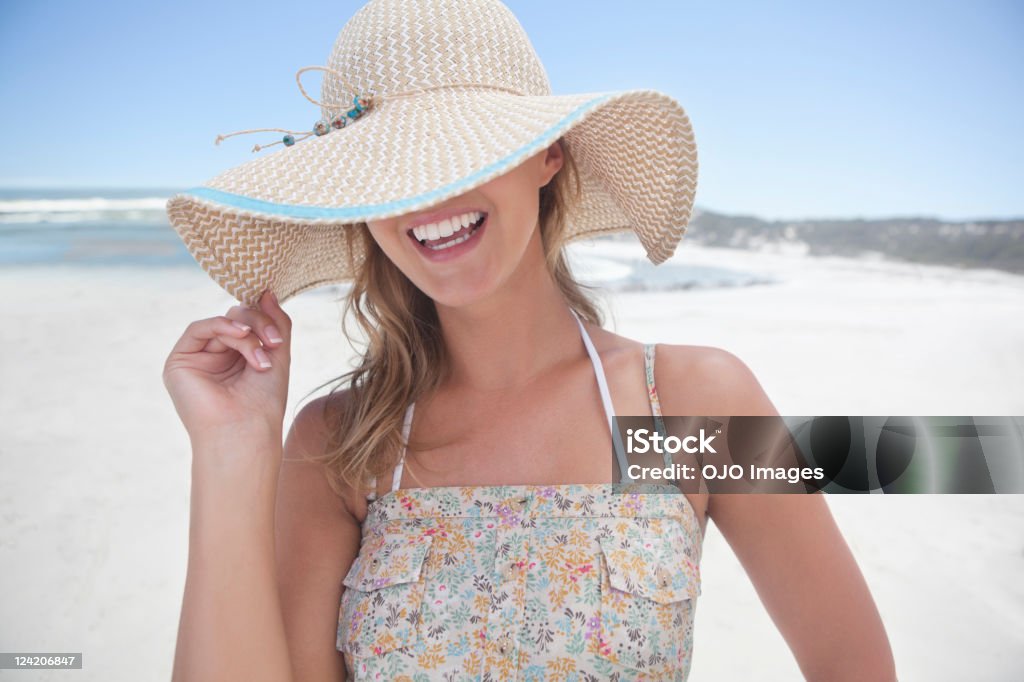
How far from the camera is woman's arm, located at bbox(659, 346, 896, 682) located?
1.52 m

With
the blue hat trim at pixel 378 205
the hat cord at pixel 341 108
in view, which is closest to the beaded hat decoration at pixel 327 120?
the hat cord at pixel 341 108

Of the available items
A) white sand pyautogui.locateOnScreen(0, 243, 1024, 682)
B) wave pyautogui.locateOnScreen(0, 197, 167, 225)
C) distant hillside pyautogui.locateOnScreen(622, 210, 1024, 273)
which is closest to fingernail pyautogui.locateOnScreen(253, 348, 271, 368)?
white sand pyautogui.locateOnScreen(0, 243, 1024, 682)

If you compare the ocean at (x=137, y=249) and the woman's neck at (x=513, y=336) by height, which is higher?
the woman's neck at (x=513, y=336)

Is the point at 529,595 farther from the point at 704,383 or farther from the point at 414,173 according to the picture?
the point at 414,173

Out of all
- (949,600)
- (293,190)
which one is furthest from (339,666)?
(949,600)

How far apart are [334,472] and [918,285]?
29.9 ft

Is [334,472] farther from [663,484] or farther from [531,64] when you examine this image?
[531,64]

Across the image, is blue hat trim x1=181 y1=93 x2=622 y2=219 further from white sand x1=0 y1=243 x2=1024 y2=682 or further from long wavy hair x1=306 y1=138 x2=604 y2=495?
white sand x1=0 y1=243 x2=1024 y2=682

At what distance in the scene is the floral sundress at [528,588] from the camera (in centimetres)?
139

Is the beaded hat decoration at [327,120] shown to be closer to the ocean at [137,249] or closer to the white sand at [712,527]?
the ocean at [137,249]

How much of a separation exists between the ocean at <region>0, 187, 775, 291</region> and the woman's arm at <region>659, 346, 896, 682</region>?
786mm

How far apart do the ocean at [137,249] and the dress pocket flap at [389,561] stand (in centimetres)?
110

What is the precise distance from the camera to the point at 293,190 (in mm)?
1290

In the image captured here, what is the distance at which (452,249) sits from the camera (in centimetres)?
142
